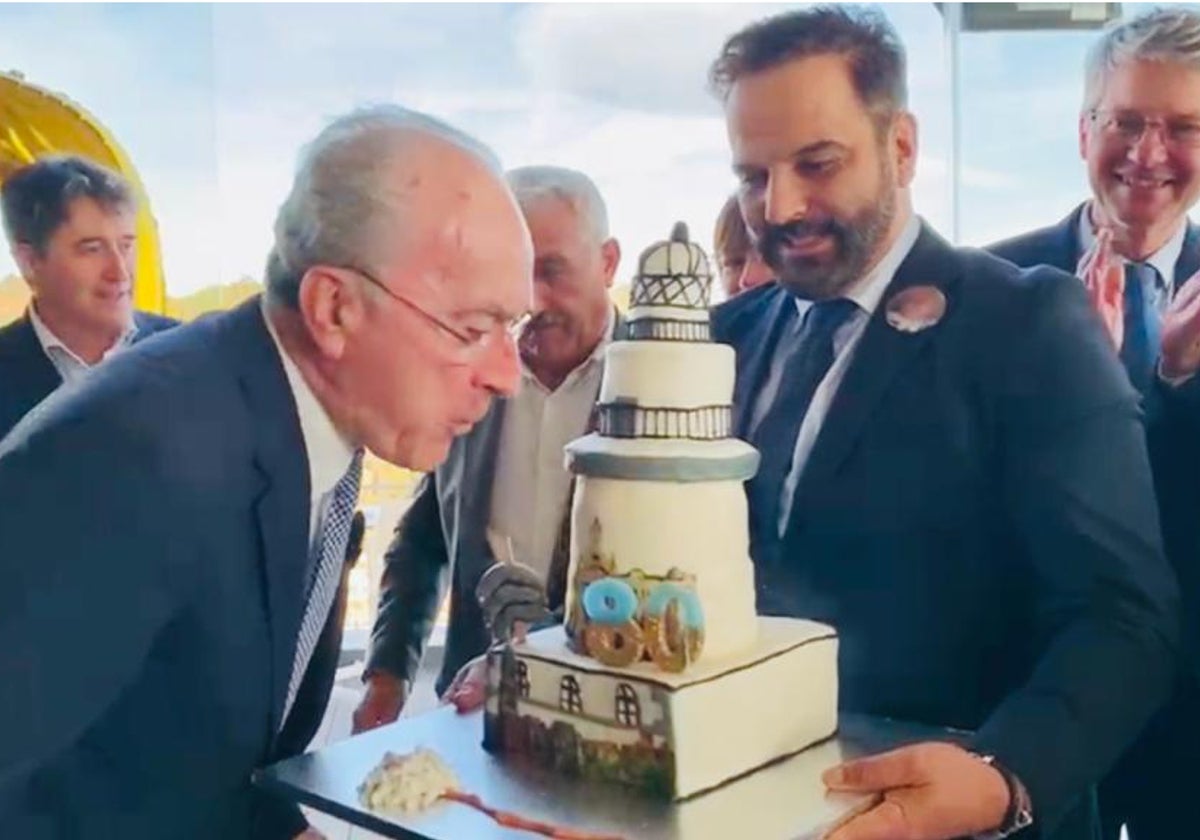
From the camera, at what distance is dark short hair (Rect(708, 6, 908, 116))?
3.88 feet

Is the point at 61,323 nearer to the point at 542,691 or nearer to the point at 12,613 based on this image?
the point at 12,613

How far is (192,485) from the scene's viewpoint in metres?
1.01

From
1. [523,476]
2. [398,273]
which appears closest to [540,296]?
[523,476]

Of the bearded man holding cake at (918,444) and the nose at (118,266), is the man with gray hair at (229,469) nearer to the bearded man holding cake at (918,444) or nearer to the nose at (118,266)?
the bearded man holding cake at (918,444)

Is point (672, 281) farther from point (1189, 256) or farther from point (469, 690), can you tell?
point (1189, 256)

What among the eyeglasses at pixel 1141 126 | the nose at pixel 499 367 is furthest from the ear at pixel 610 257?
the eyeglasses at pixel 1141 126

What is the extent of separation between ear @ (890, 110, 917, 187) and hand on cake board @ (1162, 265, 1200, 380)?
254mm

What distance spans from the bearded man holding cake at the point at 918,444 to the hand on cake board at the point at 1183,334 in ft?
0.19

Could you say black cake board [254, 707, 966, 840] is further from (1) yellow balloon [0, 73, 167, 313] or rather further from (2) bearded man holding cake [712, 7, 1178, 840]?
(1) yellow balloon [0, 73, 167, 313]

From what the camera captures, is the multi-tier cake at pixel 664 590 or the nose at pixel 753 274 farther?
the nose at pixel 753 274

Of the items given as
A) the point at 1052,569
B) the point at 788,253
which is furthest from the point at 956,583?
the point at 788,253

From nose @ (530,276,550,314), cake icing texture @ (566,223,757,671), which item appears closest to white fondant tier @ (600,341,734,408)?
cake icing texture @ (566,223,757,671)

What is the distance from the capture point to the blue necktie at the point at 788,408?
1.23 metres

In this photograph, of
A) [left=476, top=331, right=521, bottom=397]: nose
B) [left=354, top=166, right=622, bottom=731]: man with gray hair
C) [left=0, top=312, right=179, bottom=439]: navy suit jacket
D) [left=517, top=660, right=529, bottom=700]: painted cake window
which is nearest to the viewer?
[left=517, top=660, right=529, bottom=700]: painted cake window
